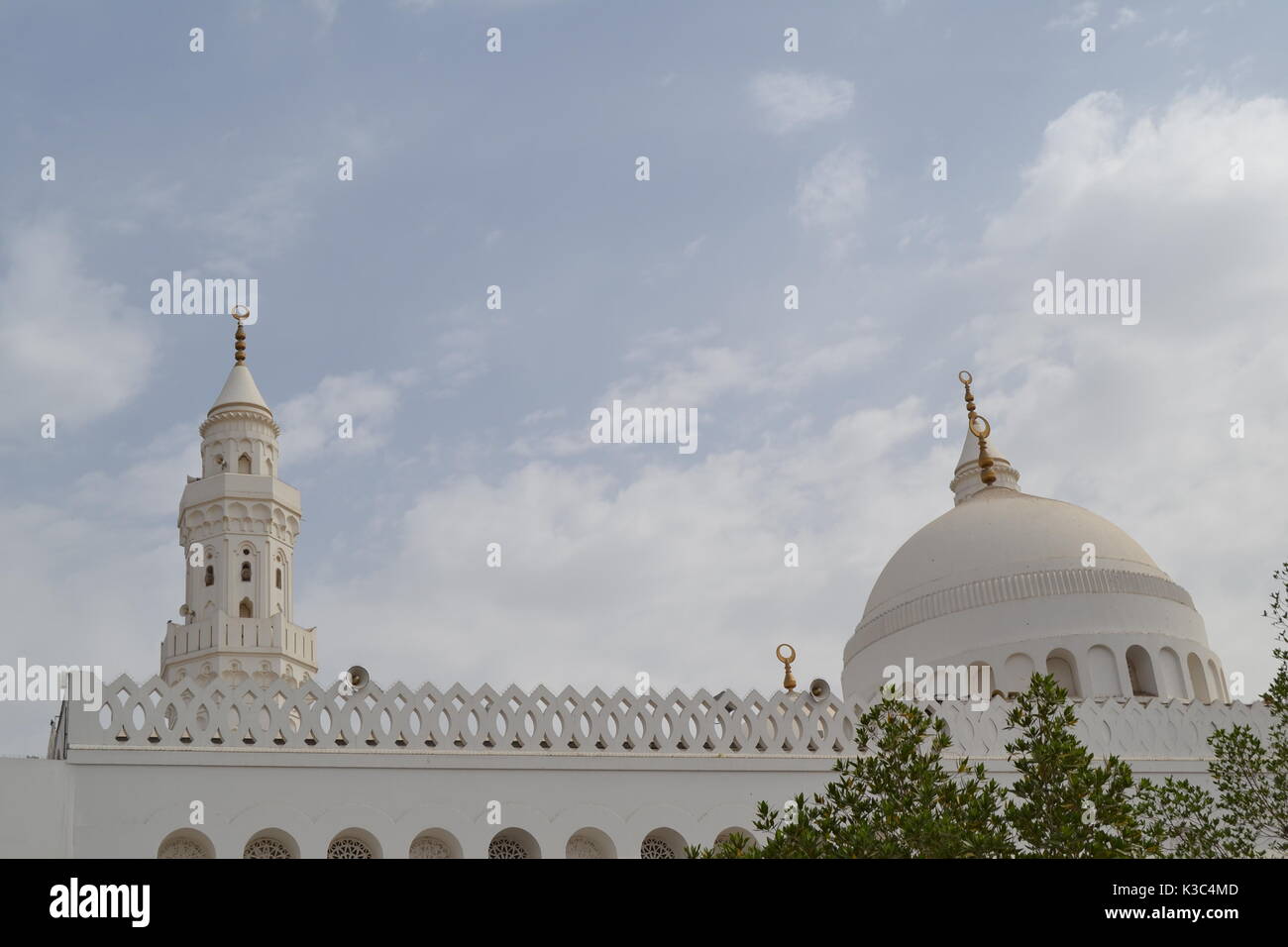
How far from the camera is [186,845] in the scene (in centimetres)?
1496

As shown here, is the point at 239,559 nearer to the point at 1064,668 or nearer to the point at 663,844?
the point at 663,844

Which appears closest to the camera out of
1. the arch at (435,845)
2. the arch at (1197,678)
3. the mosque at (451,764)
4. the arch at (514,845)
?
the mosque at (451,764)

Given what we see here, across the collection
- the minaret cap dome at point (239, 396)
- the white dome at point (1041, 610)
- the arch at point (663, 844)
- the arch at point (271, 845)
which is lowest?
the arch at point (663, 844)

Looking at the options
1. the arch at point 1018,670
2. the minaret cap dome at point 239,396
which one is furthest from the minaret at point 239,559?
the arch at point 1018,670

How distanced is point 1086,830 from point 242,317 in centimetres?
2181

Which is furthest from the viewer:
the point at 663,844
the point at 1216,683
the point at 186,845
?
the point at 1216,683

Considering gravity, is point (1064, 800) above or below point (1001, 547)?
below

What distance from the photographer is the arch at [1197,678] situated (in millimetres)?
24109

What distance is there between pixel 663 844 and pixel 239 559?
11.6m

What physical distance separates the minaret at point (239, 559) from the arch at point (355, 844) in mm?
8981

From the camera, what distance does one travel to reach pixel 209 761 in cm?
1505

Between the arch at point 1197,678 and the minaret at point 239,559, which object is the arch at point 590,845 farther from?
the arch at point 1197,678

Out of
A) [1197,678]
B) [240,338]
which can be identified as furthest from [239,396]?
[1197,678]
